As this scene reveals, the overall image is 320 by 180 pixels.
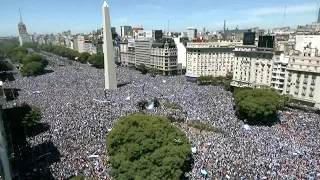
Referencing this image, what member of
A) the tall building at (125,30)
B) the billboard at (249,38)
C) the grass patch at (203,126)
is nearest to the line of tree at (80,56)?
the tall building at (125,30)

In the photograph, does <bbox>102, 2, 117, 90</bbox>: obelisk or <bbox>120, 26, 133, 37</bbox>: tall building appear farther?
<bbox>120, 26, 133, 37</bbox>: tall building

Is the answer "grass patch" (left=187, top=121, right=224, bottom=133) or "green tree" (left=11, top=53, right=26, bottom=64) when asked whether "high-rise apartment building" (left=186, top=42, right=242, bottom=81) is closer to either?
"grass patch" (left=187, top=121, right=224, bottom=133)

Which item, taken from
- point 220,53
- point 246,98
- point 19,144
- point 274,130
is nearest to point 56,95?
point 19,144

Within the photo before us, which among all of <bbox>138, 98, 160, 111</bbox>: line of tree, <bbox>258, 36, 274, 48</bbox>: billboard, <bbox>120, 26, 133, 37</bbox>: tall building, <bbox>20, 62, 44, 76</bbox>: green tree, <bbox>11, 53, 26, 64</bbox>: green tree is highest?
<bbox>120, 26, 133, 37</bbox>: tall building

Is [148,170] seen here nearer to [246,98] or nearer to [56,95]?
[246,98]

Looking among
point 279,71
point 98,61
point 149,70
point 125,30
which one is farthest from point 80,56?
point 279,71

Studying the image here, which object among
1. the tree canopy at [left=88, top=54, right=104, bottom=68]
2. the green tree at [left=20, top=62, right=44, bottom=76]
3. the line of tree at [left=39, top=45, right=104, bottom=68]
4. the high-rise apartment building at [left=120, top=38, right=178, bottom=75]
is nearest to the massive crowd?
the green tree at [left=20, top=62, right=44, bottom=76]

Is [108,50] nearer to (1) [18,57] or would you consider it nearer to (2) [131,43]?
(2) [131,43]
